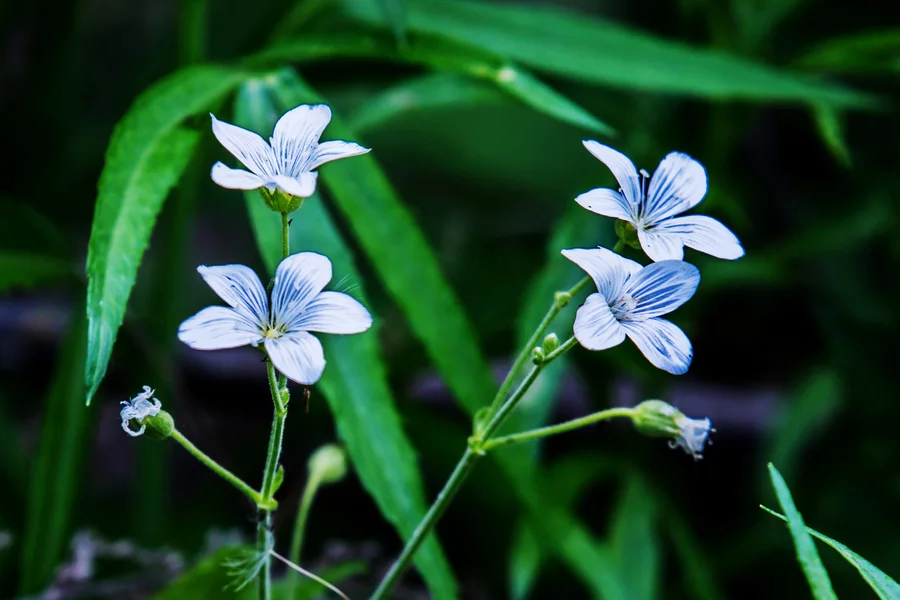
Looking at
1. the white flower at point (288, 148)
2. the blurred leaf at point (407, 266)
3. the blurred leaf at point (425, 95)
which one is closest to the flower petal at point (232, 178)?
the white flower at point (288, 148)

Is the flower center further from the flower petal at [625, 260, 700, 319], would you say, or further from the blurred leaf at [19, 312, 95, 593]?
the blurred leaf at [19, 312, 95, 593]

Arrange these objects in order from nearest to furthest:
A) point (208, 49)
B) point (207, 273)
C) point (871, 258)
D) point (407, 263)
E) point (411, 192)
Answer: point (207, 273) < point (407, 263) < point (871, 258) < point (208, 49) < point (411, 192)

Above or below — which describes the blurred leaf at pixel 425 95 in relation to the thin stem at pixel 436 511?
above

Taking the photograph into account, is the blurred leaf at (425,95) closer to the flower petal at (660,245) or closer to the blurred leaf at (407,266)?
the blurred leaf at (407,266)

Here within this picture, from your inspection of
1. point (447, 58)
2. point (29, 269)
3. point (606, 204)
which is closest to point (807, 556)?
point (606, 204)

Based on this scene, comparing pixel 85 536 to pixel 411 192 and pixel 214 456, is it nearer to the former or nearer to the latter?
pixel 214 456

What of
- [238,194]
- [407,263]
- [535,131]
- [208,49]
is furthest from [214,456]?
[535,131]

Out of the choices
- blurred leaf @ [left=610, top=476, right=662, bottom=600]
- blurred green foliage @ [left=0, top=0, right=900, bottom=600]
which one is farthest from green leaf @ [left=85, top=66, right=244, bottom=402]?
blurred leaf @ [left=610, top=476, right=662, bottom=600]
